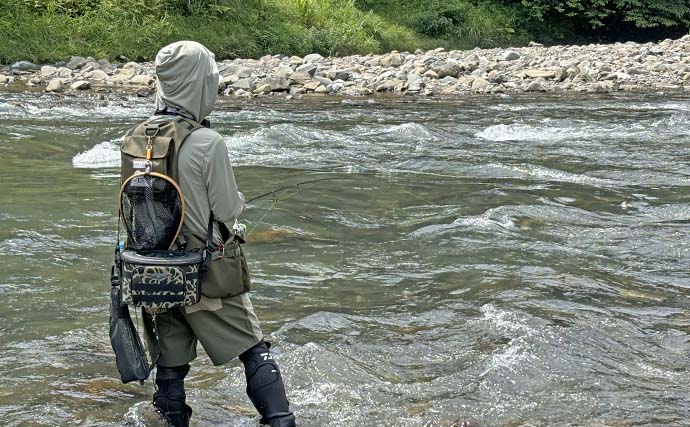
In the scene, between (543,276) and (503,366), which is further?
(543,276)

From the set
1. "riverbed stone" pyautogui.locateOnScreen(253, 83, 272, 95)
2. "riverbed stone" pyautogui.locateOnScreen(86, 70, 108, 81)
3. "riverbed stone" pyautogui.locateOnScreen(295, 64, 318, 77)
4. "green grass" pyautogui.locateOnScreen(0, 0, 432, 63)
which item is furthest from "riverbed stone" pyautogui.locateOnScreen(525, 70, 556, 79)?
"riverbed stone" pyautogui.locateOnScreen(86, 70, 108, 81)

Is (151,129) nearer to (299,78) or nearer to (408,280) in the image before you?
(408,280)

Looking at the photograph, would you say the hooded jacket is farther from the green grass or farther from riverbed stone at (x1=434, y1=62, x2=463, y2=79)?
the green grass

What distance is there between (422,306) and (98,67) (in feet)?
56.0

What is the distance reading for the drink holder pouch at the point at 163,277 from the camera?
10.5 feet

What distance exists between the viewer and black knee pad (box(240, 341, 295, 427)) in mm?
3475

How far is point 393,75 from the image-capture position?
20734 mm

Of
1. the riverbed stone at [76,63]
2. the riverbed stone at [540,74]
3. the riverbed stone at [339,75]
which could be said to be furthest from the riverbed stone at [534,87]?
the riverbed stone at [76,63]

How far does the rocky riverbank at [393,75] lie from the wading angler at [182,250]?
15.3 meters

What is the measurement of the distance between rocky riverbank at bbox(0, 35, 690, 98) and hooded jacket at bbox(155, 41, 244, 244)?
15.2m

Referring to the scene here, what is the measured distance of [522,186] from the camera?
31.7ft

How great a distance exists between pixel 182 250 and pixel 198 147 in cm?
39

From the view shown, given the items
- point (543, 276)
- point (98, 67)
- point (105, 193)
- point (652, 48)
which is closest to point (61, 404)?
point (543, 276)

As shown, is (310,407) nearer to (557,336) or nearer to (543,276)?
(557,336)
